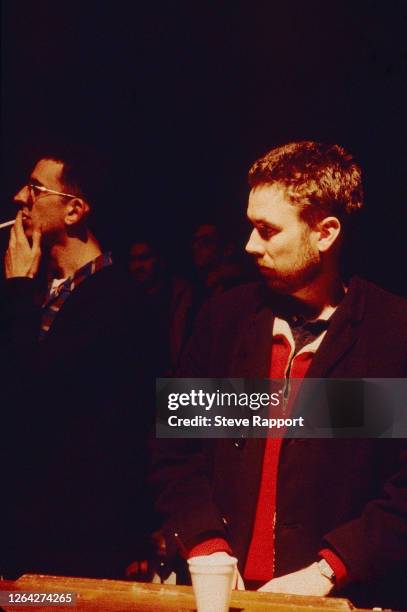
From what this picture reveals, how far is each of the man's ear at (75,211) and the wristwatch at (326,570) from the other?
140 cm

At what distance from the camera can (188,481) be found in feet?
7.02

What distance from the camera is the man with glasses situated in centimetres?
234

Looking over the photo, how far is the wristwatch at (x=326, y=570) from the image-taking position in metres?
1.87

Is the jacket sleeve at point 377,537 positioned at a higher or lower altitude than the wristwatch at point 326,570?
higher

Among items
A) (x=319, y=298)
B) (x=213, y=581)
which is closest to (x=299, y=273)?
(x=319, y=298)

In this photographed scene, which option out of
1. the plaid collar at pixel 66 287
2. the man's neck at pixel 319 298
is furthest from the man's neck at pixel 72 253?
the man's neck at pixel 319 298

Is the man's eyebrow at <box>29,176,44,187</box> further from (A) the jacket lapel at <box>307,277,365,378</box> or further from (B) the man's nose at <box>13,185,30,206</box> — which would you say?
(A) the jacket lapel at <box>307,277,365,378</box>

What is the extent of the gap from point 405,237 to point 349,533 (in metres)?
1.21

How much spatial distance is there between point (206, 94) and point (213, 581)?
240 cm

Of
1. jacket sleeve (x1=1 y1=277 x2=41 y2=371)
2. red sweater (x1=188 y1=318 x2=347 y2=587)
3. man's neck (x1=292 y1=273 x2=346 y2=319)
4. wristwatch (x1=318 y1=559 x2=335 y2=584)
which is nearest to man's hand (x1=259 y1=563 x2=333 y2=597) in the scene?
wristwatch (x1=318 y1=559 x2=335 y2=584)

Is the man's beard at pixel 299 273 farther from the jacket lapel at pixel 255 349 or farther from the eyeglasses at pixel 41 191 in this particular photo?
the eyeglasses at pixel 41 191

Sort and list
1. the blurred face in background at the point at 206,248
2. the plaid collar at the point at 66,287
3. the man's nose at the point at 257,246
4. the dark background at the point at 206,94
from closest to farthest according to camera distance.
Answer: the man's nose at the point at 257,246, the plaid collar at the point at 66,287, the dark background at the point at 206,94, the blurred face in background at the point at 206,248

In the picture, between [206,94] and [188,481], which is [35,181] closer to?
[206,94]

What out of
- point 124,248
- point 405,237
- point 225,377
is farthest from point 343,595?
point 124,248
